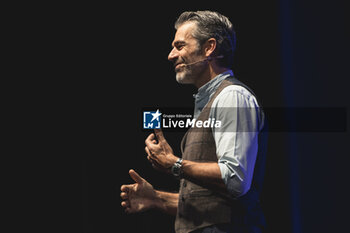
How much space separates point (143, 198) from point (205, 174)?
1.69 feet

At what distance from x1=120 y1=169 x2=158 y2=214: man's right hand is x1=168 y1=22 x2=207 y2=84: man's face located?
1.66 feet

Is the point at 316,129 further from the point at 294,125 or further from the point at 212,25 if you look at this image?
the point at 212,25

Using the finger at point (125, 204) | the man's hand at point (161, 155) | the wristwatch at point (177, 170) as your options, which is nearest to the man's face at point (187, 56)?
the man's hand at point (161, 155)

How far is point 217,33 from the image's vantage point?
6.45ft

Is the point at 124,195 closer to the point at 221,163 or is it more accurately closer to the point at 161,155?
the point at 161,155

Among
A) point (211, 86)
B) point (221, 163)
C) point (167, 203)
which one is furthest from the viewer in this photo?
point (167, 203)

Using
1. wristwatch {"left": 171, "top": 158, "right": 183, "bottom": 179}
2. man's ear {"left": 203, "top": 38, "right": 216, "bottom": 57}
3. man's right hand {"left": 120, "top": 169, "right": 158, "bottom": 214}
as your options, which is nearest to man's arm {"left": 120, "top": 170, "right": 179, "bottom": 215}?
man's right hand {"left": 120, "top": 169, "right": 158, "bottom": 214}

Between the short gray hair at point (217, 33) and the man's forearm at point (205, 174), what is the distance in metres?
0.57

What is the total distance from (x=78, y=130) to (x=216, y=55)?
1.17 meters

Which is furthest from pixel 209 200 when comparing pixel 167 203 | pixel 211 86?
pixel 211 86

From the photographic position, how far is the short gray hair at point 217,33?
6.43ft

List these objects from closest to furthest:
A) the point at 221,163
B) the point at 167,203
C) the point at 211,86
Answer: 1. the point at 221,163
2. the point at 211,86
3. the point at 167,203

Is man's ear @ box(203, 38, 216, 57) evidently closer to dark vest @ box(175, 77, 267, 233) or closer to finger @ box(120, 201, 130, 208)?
dark vest @ box(175, 77, 267, 233)

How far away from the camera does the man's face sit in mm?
1938
